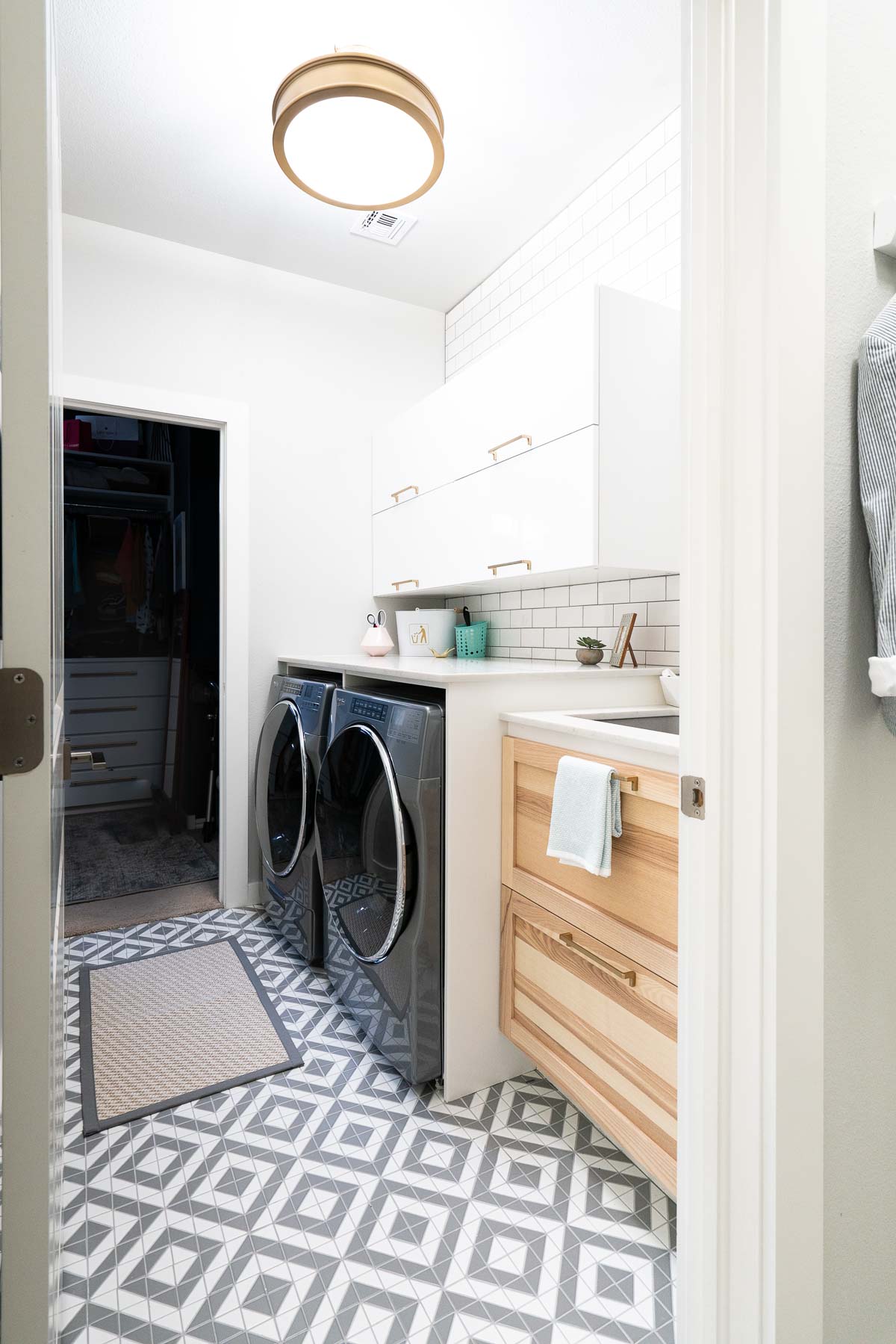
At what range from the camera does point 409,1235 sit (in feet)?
4.20

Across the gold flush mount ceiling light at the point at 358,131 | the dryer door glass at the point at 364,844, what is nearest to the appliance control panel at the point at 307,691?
the dryer door glass at the point at 364,844

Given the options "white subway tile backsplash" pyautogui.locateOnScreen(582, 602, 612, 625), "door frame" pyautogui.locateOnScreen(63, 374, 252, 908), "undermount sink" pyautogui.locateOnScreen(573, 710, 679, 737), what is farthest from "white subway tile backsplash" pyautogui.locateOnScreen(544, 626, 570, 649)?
"door frame" pyautogui.locateOnScreen(63, 374, 252, 908)

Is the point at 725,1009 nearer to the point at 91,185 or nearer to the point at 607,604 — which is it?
the point at 607,604

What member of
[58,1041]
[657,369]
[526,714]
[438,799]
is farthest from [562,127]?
[58,1041]

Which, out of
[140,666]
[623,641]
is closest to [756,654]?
[623,641]

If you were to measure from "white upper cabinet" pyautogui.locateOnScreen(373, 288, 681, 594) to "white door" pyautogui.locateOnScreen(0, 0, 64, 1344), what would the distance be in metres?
1.50

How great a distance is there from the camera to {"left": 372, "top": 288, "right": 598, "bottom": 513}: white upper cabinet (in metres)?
1.89

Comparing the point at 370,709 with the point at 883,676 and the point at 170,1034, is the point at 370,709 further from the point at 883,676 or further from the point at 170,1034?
the point at 883,676

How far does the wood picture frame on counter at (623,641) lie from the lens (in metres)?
2.10

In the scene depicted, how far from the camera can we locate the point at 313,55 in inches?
73.9

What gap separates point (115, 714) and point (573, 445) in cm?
208

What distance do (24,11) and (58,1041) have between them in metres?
1.03

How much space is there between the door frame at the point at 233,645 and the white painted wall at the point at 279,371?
0.05m

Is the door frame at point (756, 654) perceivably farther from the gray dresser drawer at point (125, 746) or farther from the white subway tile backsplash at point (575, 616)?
the gray dresser drawer at point (125, 746)
